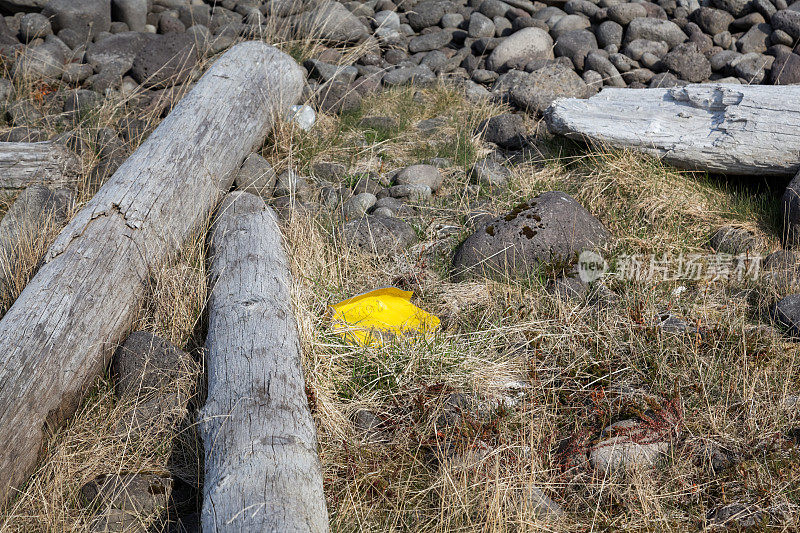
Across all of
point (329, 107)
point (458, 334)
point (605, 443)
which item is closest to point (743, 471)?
point (605, 443)

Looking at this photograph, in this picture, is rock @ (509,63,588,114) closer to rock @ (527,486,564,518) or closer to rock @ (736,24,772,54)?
rock @ (736,24,772,54)

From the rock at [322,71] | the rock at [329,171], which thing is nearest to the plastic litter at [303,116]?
the rock at [329,171]

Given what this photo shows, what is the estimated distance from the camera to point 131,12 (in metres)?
7.89

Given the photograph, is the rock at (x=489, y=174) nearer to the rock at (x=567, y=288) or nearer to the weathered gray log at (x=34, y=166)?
the rock at (x=567, y=288)

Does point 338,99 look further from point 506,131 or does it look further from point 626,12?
point 626,12

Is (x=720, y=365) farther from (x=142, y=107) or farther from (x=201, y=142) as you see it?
(x=142, y=107)

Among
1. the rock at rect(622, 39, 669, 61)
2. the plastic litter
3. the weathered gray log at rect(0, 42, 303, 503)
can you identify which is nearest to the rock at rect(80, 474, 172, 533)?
the weathered gray log at rect(0, 42, 303, 503)

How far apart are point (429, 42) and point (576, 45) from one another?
1.74 meters

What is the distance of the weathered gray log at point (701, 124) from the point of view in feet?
15.9

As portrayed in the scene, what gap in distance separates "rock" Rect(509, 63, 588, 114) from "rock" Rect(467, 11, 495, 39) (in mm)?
1652

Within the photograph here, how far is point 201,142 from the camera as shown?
488cm

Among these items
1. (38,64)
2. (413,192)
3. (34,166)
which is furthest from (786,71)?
(38,64)

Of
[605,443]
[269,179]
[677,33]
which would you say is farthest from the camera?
[677,33]

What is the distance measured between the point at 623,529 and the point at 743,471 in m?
0.62
